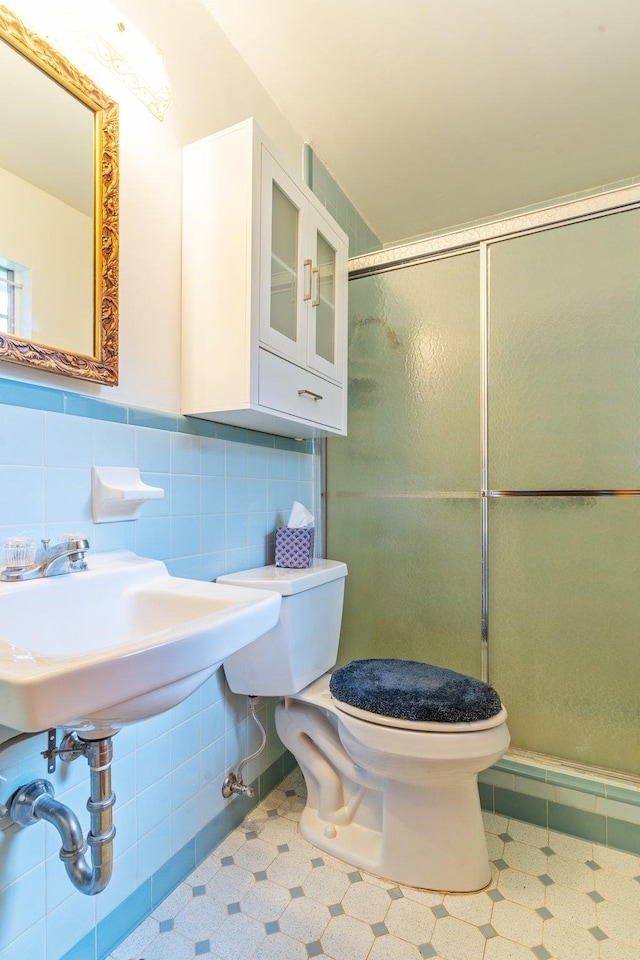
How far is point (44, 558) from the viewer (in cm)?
78

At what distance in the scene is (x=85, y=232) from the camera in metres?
0.91

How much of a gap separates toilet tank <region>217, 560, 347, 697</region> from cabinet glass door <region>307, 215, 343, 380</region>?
2.01 ft

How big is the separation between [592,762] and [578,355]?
1.20m

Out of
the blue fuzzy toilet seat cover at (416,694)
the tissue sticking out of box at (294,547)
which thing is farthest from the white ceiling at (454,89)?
the blue fuzzy toilet seat cover at (416,694)

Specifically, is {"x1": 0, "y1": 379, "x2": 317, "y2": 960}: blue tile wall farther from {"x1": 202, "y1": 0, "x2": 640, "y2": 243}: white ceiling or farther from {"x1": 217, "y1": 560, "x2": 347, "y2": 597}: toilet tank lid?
{"x1": 202, "y1": 0, "x2": 640, "y2": 243}: white ceiling

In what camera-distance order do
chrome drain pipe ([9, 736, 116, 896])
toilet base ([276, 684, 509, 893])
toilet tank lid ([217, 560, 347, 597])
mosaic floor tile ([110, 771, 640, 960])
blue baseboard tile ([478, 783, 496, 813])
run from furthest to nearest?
blue baseboard tile ([478, 783, 496, 813]) < toilet tank lid ([217, 560, 347, 597]) < toilet base ([276, 684, 509, 893]) < mosaic floor tile ([110, 771, 640, 960]) < chrome drain pipe ([9, 736, 116, 896])

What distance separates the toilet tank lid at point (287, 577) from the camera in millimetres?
1177

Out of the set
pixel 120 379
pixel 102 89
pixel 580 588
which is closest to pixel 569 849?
pixel 580 588

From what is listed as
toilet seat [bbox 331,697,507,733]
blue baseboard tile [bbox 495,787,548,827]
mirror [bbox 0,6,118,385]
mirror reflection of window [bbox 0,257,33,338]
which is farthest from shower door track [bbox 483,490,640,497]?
mirror reflection of window [bbox 0,257,33,338]

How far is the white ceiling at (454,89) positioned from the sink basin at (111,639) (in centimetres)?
154

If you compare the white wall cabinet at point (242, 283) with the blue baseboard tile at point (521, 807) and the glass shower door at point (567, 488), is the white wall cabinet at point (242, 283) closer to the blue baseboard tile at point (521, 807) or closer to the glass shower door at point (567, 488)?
the glass shower door at point (567, 488)

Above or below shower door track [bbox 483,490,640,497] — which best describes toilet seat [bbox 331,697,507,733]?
below

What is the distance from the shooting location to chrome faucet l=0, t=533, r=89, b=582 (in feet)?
2.48

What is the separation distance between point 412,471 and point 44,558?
1.17m
